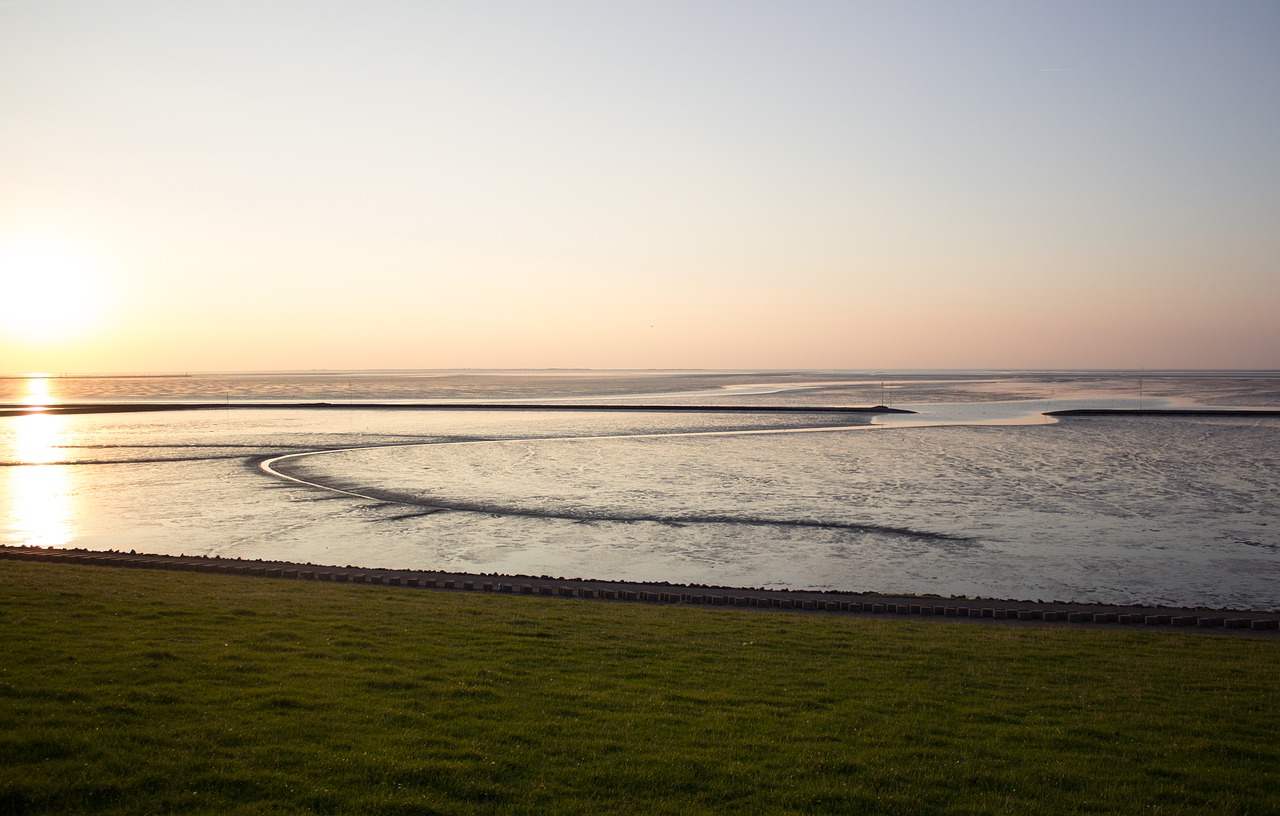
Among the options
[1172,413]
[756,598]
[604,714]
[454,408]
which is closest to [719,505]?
[756,598]

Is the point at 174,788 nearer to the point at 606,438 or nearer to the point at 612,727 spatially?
the point at 612,727

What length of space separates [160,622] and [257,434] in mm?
50494

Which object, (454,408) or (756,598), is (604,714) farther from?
(454,408)

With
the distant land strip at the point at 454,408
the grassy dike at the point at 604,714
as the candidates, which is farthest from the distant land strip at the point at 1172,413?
the grassy dike at the point at 604,714

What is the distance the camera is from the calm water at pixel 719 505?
1927 cm

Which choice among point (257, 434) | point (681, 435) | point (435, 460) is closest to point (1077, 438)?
point (681, 435)

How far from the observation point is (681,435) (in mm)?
Answer: 57375

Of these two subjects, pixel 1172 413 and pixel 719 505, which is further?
pixel 1172 413

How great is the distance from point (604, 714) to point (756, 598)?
704 centimetres

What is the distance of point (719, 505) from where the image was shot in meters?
28.3

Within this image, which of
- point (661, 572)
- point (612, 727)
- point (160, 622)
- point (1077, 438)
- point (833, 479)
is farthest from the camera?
point (1077, 438)

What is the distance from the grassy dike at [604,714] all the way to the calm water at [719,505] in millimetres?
6227

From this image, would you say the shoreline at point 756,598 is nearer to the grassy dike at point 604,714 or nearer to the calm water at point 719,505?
the grassy dike at point 604,714

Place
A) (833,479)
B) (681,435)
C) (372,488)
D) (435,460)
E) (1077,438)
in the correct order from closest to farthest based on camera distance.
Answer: (372,488), (833,479), (435,460), (1077,438), (681,435)
